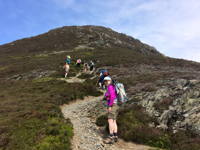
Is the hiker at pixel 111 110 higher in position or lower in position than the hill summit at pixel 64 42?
lower

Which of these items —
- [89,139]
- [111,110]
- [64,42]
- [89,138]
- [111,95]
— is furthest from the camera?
[64,42]

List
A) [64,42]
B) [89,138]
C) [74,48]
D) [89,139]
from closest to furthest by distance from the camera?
[89,139] → [89,138] → [74,48] → [64,42]

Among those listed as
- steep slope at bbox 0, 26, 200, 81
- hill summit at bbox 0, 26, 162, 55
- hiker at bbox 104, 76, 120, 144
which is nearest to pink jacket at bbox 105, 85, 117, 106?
hiker at bbox 104, 76, 120, 144

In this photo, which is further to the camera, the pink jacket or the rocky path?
the pink jacket

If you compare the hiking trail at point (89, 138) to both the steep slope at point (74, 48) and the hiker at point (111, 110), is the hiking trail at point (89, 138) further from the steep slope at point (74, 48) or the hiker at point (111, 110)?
the steep slope at point (74, 48)

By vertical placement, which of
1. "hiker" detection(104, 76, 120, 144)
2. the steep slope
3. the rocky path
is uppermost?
the steep slope

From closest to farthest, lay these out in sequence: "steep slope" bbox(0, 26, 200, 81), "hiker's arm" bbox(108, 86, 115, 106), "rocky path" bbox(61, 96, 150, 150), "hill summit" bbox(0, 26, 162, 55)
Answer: "rocky path" bbox(61, 96, 150, 150) → "hiker's arm" bbox(108, 86, 115, 106) → "steep slope" bbox(0, 26, 200, 81) → "hill summit" bbox(0, 26, 162, 55)

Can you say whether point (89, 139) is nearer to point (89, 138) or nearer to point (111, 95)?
point (89, 138)

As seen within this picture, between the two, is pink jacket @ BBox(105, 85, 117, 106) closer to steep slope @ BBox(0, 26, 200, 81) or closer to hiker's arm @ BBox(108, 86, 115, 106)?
hiker's arm @ BBox(108, 86, 115, 106)

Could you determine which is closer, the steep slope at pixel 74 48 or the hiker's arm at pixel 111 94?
the hiker's arm at pixel 111 94

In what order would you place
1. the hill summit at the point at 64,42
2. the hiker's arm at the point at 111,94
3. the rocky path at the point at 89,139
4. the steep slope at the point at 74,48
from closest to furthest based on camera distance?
the rocky path at the point at 89,139, the hiker's arm at the point at 111,94, the steep slope at the point at 74,48, the hill summit at the point at 64,42

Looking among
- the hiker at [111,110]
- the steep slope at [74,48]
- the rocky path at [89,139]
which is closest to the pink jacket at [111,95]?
the hiker at [111,110]

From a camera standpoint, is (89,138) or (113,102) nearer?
(113,102)

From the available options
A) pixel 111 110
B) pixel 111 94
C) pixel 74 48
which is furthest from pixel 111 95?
pixel 74 48
